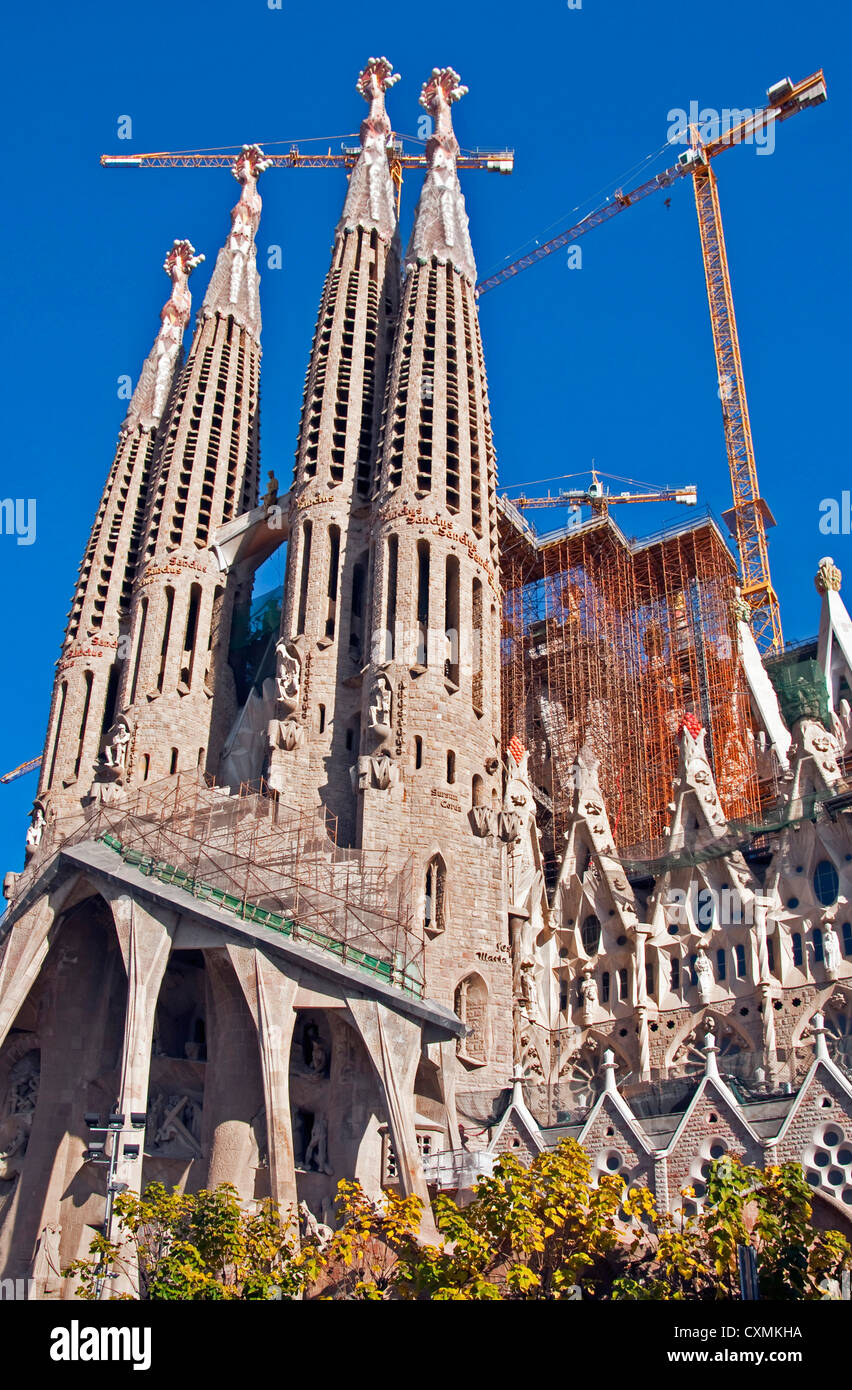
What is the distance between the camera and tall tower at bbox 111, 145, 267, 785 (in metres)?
47.8

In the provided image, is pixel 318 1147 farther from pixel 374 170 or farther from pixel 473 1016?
pixel 374 170

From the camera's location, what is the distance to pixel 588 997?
43.6 meters

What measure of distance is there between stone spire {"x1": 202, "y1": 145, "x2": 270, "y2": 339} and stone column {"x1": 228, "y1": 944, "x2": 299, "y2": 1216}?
35.1 m

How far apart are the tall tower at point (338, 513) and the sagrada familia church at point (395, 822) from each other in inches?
5.6

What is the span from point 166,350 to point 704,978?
118 ft

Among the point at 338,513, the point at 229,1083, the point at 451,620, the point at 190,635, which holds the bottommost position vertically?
the point at 229,1083

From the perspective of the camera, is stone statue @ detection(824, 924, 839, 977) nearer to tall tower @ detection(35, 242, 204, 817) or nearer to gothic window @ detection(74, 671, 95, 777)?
tall tower @ detection(35, 242, 204, 817)

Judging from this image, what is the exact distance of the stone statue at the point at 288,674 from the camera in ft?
141

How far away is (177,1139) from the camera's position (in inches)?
1401

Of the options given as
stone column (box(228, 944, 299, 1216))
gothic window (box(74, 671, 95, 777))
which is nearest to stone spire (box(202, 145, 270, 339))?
gothic window (box(74, 671, 95, 777))

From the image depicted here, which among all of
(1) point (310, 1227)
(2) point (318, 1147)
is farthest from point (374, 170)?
(1) point (310, 1227)
